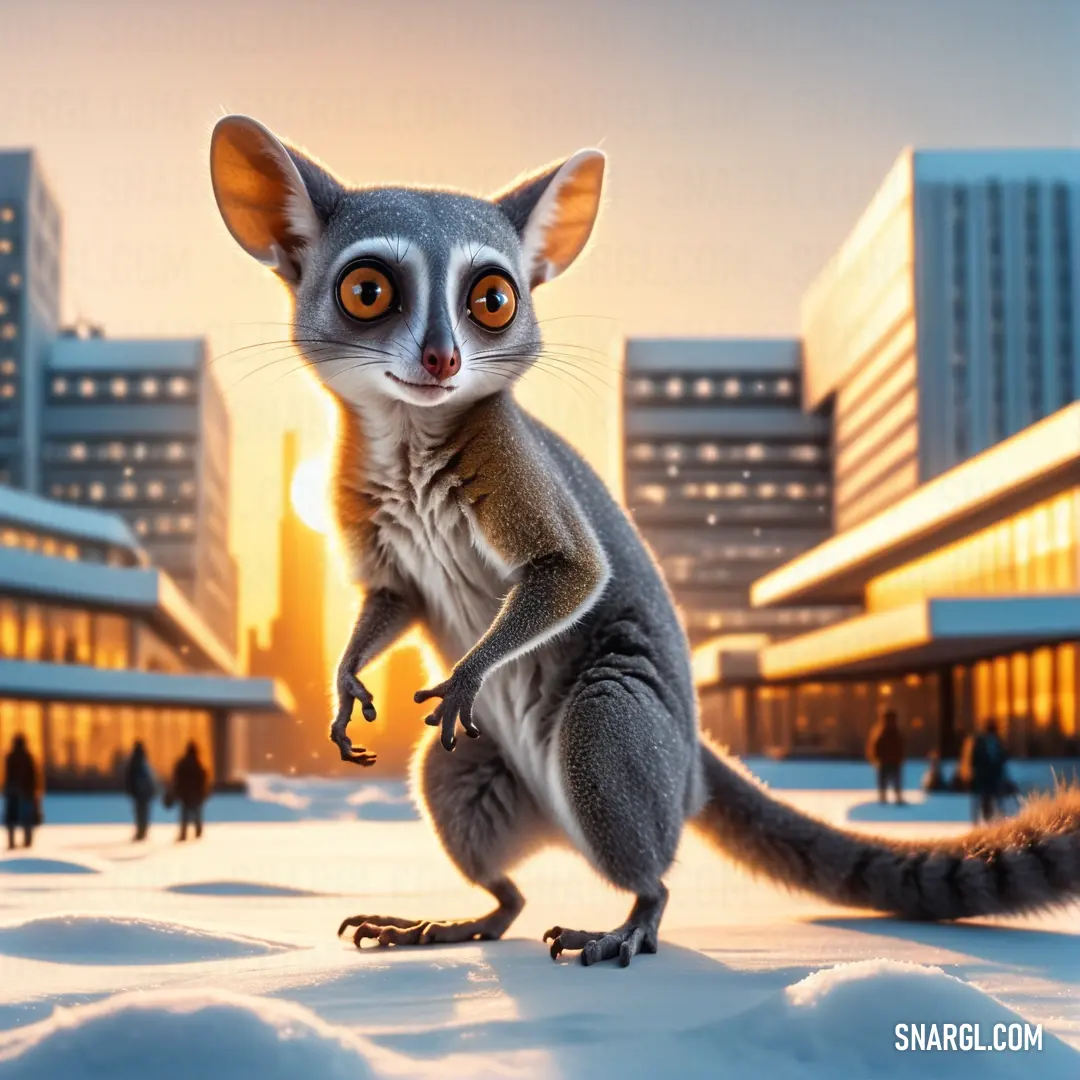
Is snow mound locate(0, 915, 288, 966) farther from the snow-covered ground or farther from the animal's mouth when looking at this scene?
the animal's mouth

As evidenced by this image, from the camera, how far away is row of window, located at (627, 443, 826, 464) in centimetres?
11169

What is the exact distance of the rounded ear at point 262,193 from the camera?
4.37 meters

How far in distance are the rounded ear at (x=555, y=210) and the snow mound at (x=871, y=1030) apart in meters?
2.60

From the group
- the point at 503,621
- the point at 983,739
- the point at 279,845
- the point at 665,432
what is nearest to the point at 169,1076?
the point at 503,621

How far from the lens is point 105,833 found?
69.9ft

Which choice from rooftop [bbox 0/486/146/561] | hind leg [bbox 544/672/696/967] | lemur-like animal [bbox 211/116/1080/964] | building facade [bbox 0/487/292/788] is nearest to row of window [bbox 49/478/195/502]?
rooftop [bbox 0/486/146/561]

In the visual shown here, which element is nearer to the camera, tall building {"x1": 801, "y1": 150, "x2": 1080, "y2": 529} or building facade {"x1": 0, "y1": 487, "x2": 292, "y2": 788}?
building facade {"x1": 0, "y1": 487, "x2": 292, "y2": 788}

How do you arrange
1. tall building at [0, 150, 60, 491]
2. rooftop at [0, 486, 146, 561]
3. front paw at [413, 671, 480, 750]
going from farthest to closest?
1. tall building at [0, 150, 60, 491]
2. rooftop at [0, 486, 146, 561]
3. front paw at [413, 671, 480, 750]

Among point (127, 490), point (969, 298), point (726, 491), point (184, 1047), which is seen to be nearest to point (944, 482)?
point (969, 298)

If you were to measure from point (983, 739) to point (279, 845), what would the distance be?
9.61m

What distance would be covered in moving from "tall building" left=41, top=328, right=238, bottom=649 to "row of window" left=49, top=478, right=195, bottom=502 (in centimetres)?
8

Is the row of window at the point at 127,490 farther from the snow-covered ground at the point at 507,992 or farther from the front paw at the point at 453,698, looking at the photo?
the front paw at the point at 453,698

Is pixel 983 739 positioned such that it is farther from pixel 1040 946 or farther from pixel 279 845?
pixel 1040 946

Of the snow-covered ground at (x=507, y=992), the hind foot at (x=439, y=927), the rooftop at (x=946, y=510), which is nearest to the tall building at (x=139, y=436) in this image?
→ the rooftop at (x=946, y=510)
